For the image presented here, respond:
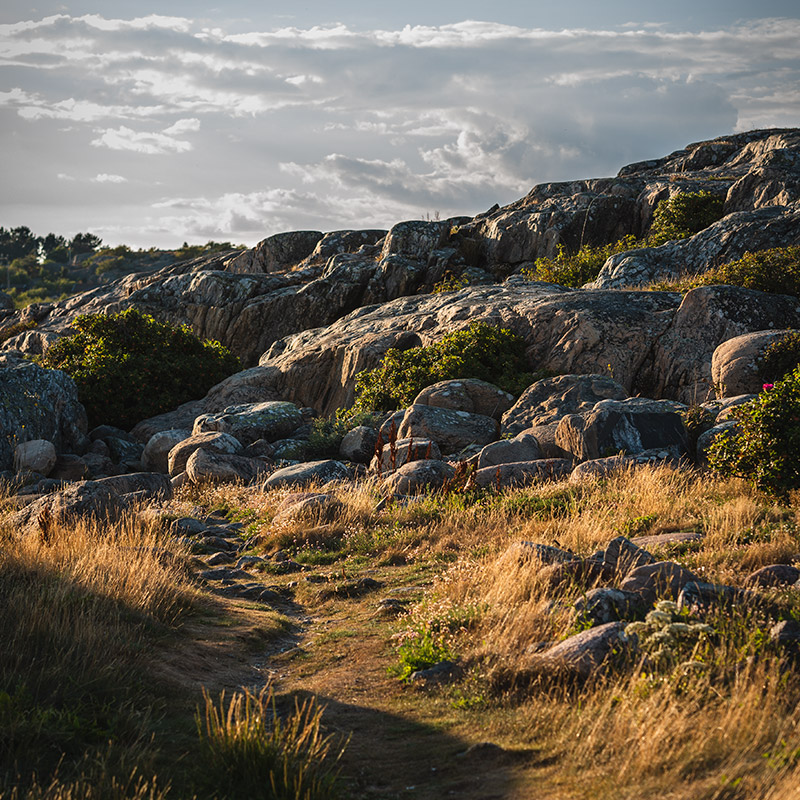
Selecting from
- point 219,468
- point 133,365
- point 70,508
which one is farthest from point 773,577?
point 133,365

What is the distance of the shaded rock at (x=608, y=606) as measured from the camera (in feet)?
19.6

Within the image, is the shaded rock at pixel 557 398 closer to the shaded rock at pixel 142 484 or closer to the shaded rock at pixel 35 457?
the shaded rock at pixel 142 484

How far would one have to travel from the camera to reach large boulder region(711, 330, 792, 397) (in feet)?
50.2

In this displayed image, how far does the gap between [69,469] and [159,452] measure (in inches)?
86.1

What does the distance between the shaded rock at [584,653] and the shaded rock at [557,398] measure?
10.1 metres

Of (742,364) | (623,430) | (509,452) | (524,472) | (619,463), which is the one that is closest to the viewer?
(619,463)

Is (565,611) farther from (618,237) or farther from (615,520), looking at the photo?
(618,237)

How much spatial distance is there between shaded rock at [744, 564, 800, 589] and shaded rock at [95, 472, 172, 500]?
11.6m

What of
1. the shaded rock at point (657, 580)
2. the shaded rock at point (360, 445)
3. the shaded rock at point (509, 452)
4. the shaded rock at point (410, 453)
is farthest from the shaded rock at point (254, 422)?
the shaded rock at point (657, 580)

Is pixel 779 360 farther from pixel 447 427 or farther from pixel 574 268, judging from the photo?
pixel 574 268

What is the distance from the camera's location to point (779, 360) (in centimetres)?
1496

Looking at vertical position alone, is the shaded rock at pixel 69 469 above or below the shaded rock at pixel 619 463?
below

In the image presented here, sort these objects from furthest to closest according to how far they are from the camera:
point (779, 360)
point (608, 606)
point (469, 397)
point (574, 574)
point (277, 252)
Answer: point (277, 252) → point (469, 397) → point (779, 360) → point (574, 574) → point (608, 606)

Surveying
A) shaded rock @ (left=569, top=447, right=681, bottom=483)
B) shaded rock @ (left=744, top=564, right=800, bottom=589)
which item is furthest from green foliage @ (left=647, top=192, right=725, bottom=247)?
shaded rock @ (left=744, top=564, right=800, bottom=589)
